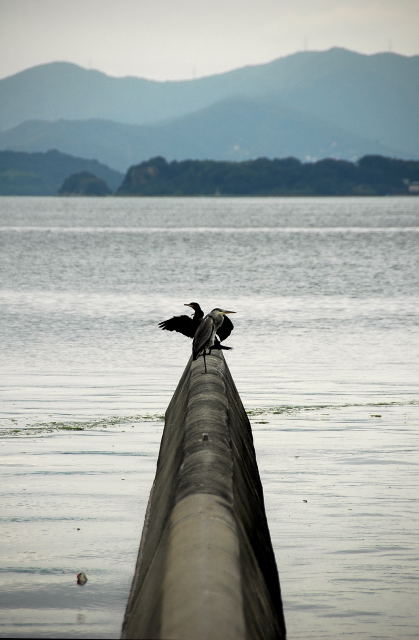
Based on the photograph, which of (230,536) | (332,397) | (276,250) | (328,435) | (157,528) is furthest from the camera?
(276,250)

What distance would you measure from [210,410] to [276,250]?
82730 mm

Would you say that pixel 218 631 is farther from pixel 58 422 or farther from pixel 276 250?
pixel 276 250

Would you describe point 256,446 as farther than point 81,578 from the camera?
Yes

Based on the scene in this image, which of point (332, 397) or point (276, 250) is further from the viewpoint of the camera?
point (276, 250)

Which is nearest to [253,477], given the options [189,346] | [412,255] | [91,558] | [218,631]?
[91,558]

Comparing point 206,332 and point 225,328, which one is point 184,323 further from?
point 206,332

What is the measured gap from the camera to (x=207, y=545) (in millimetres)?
6969

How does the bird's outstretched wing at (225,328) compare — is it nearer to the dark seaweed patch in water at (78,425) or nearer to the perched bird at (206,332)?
the perched bird at (206,332)

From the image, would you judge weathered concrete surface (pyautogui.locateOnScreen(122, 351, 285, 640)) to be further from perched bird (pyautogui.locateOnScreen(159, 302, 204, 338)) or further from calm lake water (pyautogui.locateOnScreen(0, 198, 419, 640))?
perched bird (pyautogui.locateOnScreen(159, 302, 204, 338))

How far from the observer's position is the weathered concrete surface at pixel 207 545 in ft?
20.0

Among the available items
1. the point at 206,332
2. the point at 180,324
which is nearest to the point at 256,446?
the point at 180,324

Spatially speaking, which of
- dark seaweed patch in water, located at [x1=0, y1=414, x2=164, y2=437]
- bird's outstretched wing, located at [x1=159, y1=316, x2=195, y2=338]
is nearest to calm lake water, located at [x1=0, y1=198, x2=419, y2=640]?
dark seaweed patch in water, located at [x1=0, y1=414, x2=164, y2=437]

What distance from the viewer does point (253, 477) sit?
444 inches

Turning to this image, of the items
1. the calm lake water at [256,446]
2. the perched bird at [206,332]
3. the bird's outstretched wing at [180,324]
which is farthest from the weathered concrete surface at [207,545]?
the bird's outstretched wing at [180,324]
